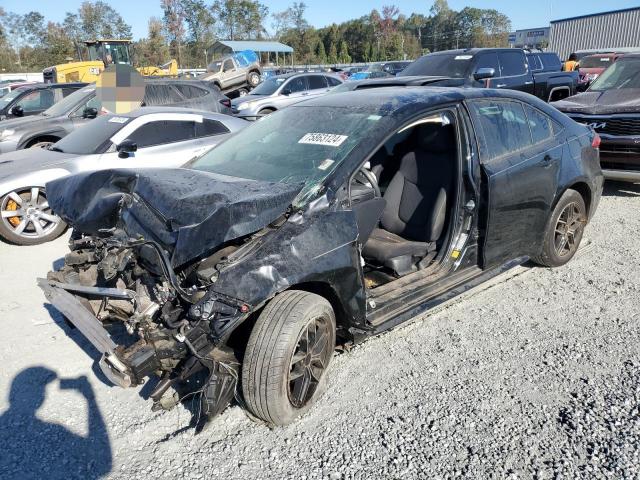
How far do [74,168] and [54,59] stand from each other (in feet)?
172

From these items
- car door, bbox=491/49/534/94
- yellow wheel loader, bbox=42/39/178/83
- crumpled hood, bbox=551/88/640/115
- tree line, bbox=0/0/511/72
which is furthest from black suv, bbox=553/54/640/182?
tree line, bbox=0/0/511/72

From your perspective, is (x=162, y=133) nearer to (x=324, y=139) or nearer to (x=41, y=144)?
(x=41, y=144)

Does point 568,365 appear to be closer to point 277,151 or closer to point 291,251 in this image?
point 291,251

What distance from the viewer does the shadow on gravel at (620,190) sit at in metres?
7.07

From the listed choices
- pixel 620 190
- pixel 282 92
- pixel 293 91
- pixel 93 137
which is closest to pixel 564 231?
pixel 620 190

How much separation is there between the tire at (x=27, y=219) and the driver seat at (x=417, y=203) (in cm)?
400

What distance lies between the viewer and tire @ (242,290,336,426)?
2.56 metres

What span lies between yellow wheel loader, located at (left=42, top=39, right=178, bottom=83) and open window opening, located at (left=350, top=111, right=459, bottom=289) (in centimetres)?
1743

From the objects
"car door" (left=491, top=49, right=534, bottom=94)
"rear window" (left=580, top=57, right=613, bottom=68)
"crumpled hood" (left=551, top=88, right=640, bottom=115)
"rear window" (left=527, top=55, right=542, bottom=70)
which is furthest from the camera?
"rear window" (left=580, top=57, right=613, bottom=68)

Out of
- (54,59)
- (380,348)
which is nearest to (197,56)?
(54,59)

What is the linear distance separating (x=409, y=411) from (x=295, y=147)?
181cm

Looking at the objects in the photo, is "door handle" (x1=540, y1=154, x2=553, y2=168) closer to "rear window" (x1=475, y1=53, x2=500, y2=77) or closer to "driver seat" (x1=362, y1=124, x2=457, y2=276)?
"driver seat" (x1=362, y1=124, x2=457, y2=276)

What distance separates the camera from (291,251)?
2609 mm

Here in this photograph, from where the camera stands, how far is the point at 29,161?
6.28 metres
